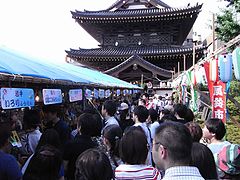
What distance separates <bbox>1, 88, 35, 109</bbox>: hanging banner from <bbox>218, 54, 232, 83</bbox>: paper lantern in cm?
329

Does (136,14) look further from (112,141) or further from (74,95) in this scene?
(112,141)

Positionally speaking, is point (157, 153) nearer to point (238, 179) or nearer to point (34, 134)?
point (238, 179)

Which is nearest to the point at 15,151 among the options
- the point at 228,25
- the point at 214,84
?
the point at 214,84

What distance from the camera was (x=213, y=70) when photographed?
5531 mm

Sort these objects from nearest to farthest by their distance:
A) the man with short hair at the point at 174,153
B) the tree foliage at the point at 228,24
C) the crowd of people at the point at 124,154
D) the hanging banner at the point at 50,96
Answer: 1. the man with short hair at the point at 174,153
2. the crowd of people at the point at 124,154
3. the hanging banner at the point at 50,96
4. the tree foliage at the point at 228,24

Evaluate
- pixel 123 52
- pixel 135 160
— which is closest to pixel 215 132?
pixel 135 160

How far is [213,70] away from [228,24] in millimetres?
9137

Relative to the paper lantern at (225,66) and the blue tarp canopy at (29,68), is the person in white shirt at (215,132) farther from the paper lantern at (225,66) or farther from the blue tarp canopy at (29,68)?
the blue tarp canopy at (29,68)

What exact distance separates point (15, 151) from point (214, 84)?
154 inches

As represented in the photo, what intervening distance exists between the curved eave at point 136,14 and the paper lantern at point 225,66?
15813 millimetres

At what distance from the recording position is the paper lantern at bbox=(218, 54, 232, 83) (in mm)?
4949

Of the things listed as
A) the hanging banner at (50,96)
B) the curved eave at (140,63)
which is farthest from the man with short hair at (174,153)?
the curved eave at (140,63)

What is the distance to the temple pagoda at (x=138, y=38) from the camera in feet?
65.4

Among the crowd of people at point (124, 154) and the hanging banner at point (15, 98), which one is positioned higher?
the hanging banner at point (15, 98)
